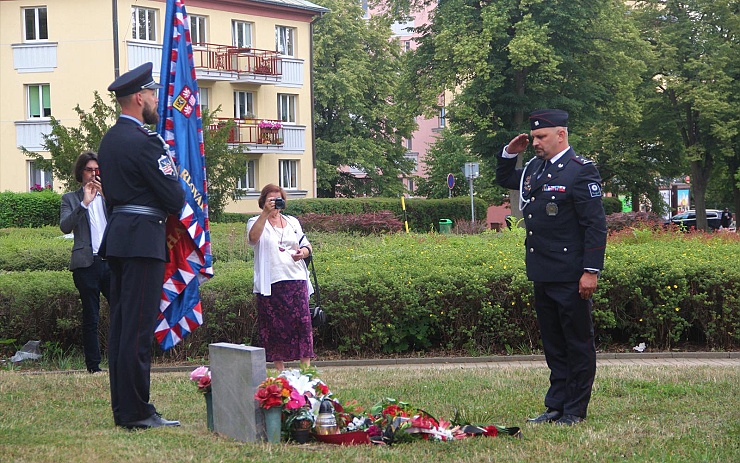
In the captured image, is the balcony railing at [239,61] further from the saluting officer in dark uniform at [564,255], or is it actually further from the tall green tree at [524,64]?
the saluting officer in dark uniform at [564,255]

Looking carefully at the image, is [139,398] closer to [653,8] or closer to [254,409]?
[254,409]

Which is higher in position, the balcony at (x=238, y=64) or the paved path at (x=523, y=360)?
the balcony at (x=238, y=64)

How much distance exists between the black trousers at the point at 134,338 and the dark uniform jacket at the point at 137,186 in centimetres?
11

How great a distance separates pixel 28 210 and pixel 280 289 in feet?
89.0

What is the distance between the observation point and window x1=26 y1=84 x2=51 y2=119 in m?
44.2

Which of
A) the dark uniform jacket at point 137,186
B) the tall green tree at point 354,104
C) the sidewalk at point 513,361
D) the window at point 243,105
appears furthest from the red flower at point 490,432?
the tall green tree at point 354,104

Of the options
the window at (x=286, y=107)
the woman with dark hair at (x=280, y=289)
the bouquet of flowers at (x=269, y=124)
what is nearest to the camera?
the woman with dark hair at (x=280, y=289)

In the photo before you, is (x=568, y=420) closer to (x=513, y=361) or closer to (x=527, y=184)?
(x=527, y=184)

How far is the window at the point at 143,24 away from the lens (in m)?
44.1

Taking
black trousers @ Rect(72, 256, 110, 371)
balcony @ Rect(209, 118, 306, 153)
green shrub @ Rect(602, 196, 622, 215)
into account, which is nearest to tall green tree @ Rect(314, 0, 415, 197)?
balcony @ Rect(209, 118, 306, 153)

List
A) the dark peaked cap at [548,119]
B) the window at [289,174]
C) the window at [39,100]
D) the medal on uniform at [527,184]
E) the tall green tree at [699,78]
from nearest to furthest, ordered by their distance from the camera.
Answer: the dark peaked cap at [548,119] < the medal on uniform at [527,184] < the window at [39,100] < the tall green tree at [699,78] < the window at [289,174]

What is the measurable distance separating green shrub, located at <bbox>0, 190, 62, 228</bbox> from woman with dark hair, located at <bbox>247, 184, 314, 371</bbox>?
26.3 metres

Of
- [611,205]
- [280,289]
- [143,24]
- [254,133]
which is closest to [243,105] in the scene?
[254,133]

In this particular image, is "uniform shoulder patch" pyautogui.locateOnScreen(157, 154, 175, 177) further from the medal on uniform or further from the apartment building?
the apartment building
